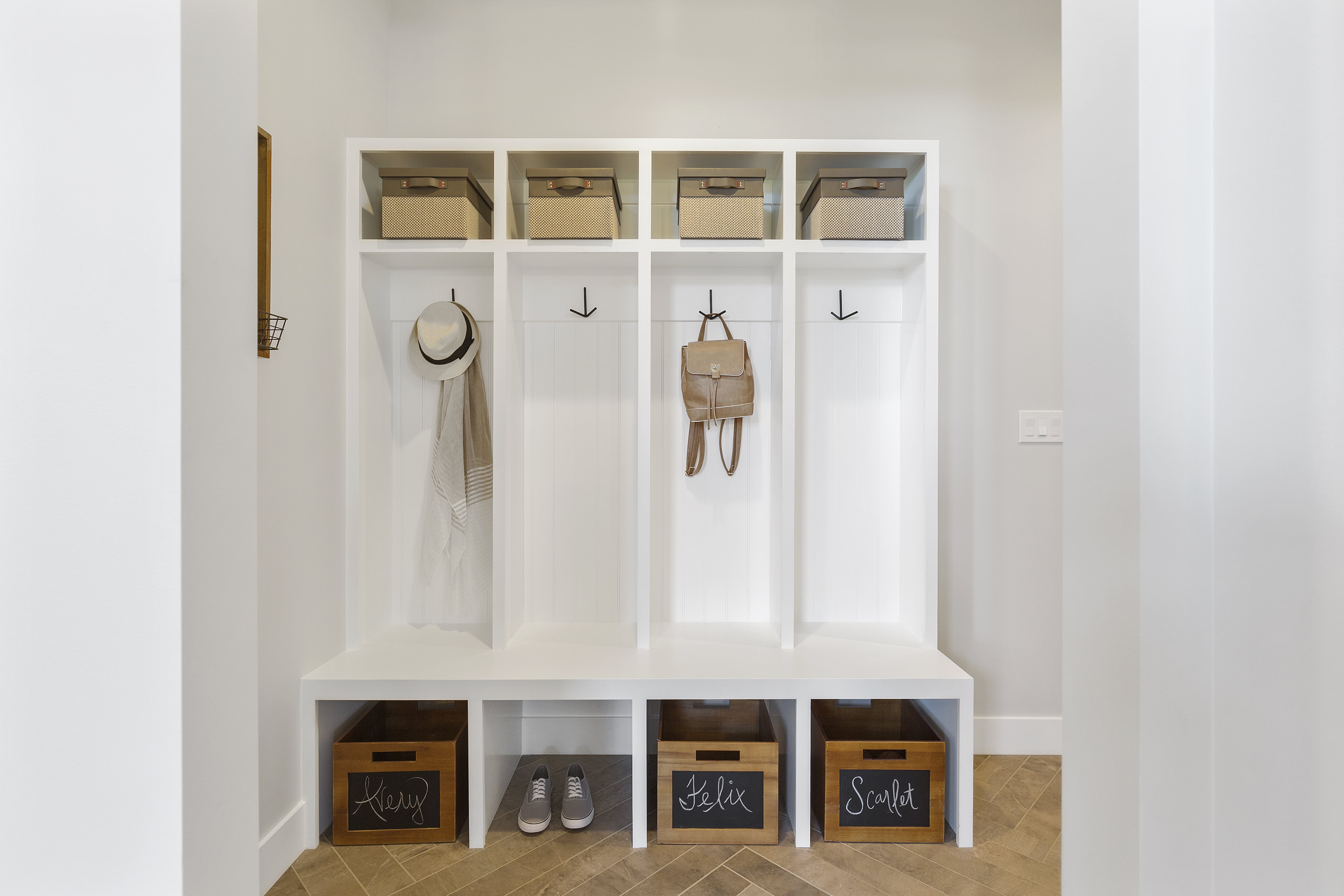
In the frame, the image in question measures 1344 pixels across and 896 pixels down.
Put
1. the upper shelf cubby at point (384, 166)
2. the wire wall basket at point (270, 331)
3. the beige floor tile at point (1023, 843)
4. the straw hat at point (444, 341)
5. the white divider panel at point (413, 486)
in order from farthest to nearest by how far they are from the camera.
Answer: the white divider panel at point (413, 486) < the straw hat at point (444, 341) < the upper shelf cubby at point (384, 166) < the beige floor tile at point (1023, 843) < the wire wall basket at point (270, 331)

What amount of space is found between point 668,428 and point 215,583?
1874mm

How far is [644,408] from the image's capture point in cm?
195

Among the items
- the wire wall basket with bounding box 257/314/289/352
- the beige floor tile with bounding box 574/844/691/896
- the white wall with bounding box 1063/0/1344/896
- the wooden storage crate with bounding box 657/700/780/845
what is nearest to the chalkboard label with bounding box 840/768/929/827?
the wooden storage crate with bounding box 657/700/780/845

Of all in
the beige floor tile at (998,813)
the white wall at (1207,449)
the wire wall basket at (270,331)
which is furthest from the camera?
the beige floor tile at (998,813)

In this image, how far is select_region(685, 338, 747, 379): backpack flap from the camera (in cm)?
217

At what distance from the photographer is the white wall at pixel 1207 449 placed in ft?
1.24

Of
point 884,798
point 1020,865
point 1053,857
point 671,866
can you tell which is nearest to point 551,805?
point 671,866

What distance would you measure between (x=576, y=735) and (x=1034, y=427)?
199 centimetres

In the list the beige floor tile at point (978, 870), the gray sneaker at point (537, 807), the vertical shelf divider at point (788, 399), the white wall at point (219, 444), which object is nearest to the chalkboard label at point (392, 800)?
the gray sneaker at point (537, 807)

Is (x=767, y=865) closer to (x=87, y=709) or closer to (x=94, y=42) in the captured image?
(x=87, y=709)

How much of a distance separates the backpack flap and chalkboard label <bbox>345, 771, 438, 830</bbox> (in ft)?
4.76

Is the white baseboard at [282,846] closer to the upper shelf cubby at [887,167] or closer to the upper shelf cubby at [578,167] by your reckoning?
the upper shelf cubby at [578,167]

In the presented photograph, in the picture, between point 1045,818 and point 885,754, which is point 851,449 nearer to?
point 885,754

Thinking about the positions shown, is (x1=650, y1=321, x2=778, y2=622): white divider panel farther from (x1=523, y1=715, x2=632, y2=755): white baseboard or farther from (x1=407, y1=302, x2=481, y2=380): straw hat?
(x1=407, y1=302, x2=481, y2=380): straw hat
